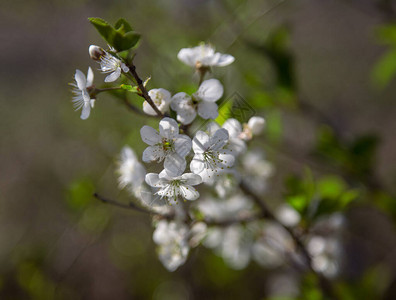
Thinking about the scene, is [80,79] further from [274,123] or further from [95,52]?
[274,123]

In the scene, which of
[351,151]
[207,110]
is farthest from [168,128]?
[351,151]

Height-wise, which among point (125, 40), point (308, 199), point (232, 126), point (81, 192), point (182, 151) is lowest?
point (308, 199)

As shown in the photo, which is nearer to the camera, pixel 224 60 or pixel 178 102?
pixel 178 102

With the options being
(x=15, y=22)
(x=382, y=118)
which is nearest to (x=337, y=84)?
(x=382, y=118)

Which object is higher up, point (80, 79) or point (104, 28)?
point (104, 28)

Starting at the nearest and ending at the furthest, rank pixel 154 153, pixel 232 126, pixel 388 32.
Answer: pixel 154 153, pixel 232 126, pixel 388 32

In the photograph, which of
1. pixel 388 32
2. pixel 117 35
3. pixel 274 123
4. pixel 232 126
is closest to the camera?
pixel 117 35

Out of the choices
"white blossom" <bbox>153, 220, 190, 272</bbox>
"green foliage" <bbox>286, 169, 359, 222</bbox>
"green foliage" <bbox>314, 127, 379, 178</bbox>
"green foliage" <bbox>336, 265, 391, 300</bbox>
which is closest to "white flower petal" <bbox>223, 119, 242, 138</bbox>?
"green foliage" <bbox>286, 169, 359, 222</bbox>
